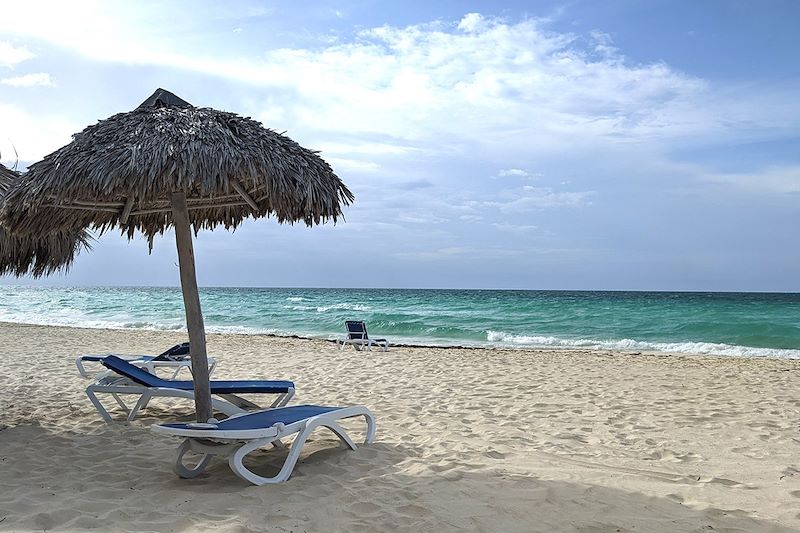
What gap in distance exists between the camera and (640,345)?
18266 mm

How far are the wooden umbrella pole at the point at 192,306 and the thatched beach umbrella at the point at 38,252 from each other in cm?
200

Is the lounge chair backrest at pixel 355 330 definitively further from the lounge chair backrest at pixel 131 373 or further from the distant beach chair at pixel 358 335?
the lounge chair backrest at pixel 131 373

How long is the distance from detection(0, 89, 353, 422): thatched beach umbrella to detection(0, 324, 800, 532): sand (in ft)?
3.08

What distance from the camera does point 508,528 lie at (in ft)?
9.41

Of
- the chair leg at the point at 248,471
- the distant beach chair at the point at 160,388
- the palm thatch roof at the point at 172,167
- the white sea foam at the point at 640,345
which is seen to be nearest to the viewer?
the chair leg at the point at 248,471

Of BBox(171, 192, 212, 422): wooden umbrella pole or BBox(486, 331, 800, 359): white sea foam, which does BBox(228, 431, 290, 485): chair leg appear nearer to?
BBox(171, 192, 212, 422): wooden umbrella pole

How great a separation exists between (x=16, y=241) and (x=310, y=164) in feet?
10.4

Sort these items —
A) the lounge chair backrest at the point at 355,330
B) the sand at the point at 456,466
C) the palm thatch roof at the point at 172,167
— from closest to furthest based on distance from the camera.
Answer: the sand at the point at 456,466 → the palm thatch roof at the point at 172,167 → the lounge chair backrest at the point at 355,330

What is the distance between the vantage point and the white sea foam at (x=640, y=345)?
54.1ft

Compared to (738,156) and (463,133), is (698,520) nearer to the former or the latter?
(463,133)

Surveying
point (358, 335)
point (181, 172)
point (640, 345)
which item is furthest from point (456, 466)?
point (640, 345)

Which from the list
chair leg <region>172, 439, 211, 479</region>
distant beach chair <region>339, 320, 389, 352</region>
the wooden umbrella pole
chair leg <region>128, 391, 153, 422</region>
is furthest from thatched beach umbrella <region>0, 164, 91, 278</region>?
distant beach chair <region>339, 320, 389, 352</region>

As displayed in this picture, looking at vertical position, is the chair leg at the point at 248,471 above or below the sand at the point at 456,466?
above

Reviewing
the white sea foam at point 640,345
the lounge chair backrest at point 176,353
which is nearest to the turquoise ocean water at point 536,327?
the white sea foam at point 640,345
